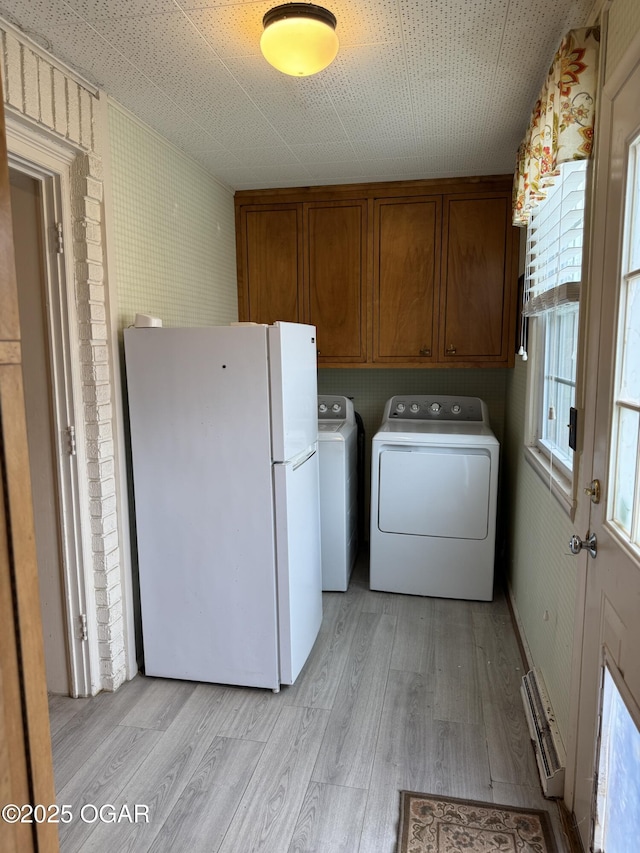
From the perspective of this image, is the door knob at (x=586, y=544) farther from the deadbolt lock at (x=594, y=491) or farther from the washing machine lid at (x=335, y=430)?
the washing machine lid at (x=335, y=430)

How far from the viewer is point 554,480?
1957mm

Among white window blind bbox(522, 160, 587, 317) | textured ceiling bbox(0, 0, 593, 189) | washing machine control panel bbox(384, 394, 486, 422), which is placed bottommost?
washing machine control panel bbox(384, 394, 486, 422)

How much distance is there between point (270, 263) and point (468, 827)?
9.62 feet

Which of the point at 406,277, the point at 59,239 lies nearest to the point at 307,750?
the point at 59,239

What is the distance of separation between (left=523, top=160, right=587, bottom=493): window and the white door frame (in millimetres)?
1719

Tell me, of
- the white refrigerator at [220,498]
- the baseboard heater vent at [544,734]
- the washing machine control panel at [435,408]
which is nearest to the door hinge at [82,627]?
the white refrigerator at [220,498]

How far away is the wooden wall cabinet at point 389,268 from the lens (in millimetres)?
3150

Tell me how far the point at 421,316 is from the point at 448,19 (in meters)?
1.77

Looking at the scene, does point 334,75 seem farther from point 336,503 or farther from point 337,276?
point 336,503

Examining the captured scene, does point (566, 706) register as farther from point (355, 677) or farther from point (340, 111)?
point (340, 111)

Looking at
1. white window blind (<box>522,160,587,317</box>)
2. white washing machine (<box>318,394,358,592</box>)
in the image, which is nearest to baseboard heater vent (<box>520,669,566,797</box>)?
white washing machine (<box>318,394,358,592</box>)

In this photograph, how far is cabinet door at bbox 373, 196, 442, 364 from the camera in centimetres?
320

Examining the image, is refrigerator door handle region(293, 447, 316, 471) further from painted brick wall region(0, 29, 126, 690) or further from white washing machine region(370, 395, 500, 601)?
painted brick wall region(0, 29, 126, 690)

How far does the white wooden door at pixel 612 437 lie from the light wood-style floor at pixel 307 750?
503 mm
